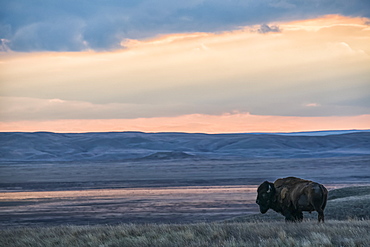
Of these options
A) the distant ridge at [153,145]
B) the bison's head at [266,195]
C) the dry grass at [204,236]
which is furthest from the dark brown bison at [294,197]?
the distant ridge at [153,145]

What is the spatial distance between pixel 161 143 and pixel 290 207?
171 meters

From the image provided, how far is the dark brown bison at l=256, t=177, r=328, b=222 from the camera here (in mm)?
17312

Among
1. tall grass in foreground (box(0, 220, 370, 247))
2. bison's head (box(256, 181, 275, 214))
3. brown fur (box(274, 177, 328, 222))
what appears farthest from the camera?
bison's head (box(256, 181, 275, 214))

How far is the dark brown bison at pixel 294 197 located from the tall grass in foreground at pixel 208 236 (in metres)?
0.62

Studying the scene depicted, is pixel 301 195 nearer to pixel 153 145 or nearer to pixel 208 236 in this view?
pixel 208 236

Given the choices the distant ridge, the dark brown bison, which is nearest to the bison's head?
the dark brown bison

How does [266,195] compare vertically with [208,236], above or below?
above

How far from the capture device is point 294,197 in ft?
58.3

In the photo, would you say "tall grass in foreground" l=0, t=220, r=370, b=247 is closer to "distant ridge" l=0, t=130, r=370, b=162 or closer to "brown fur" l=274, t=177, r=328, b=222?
"brown fur" l=274, t=177, r=328, b=222

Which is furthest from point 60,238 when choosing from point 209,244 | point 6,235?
point 209,244

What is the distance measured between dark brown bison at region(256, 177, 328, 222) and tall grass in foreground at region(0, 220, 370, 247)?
0.62m

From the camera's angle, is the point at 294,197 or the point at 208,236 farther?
the point at 294,197

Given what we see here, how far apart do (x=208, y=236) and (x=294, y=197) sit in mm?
2993

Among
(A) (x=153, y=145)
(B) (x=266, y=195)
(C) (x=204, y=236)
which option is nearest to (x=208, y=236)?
(C) (x=204, y=236)
